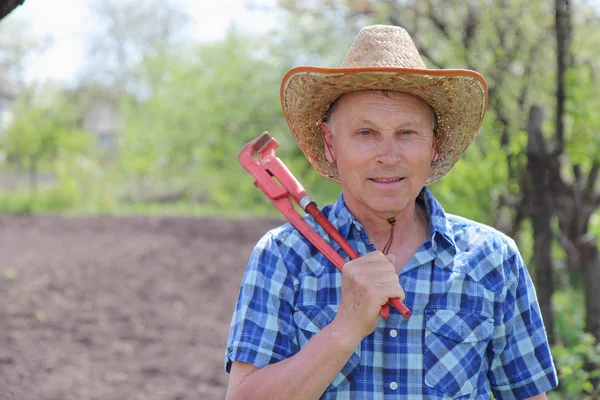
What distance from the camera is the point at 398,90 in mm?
1974

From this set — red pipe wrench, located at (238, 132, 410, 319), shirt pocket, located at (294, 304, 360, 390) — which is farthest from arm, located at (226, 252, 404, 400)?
red pipe wrench, located at (238, 132, 410, 319)

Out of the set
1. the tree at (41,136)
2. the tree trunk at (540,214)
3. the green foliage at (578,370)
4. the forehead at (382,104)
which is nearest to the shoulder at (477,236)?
the forehead at (382,104)

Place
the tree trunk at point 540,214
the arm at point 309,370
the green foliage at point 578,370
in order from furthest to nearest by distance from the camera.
→ the tree trunk at point 540,214
the green foliage at point 578,370
the arm at point 309,370

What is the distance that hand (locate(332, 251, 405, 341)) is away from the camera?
1.72m

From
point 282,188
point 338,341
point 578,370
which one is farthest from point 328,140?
point 578,370

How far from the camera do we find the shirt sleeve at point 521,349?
1956 mm

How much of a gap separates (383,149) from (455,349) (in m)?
0.57

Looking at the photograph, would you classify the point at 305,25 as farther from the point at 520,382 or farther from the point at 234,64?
the point at 520,382

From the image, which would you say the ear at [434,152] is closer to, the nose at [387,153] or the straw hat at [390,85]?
the straw hat at [390,85]

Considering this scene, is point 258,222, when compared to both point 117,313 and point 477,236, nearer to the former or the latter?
point 117,313

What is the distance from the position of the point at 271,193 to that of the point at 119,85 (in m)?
42.5

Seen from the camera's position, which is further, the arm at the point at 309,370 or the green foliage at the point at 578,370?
the green foliage at the point at 578,370

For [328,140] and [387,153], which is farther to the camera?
[328,140]

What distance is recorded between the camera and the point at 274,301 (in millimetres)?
1876
